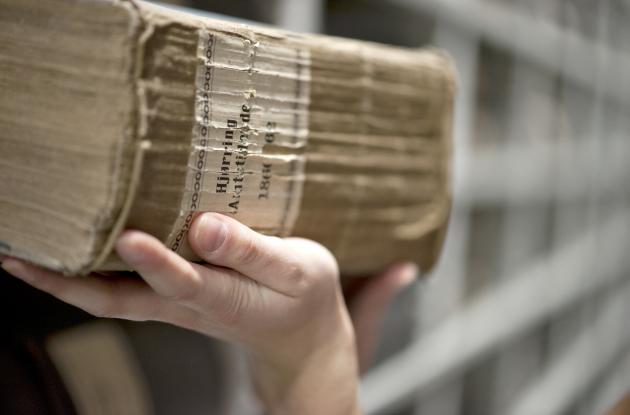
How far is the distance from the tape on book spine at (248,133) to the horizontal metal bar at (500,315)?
2.91ft

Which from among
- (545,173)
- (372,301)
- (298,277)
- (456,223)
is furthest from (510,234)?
(298,277)

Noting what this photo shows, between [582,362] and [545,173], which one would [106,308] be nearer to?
[545,173]

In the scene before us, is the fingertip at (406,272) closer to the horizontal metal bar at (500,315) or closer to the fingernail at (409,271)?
the fingernail at (409,271)

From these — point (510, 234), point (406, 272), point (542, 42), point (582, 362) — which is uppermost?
point (542, 42)

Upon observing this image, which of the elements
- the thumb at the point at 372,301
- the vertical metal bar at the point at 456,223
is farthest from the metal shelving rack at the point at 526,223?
the thumb at the point at 372,301

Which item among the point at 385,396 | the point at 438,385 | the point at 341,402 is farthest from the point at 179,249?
the point at 438,385

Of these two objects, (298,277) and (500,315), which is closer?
(298,277)

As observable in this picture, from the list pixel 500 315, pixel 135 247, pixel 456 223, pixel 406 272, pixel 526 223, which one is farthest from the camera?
pixel 526 223

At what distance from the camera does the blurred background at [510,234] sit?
Result: 1.06m

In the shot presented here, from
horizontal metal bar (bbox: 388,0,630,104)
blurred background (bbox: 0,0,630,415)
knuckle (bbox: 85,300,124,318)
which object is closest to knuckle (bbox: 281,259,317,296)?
knuckle (bbox: 85,300,124,318)

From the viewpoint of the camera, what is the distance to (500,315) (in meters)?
1.79

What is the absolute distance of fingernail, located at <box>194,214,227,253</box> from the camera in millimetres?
450

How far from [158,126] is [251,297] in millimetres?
144

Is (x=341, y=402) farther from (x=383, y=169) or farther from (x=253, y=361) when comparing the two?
(x=383, y=169)
